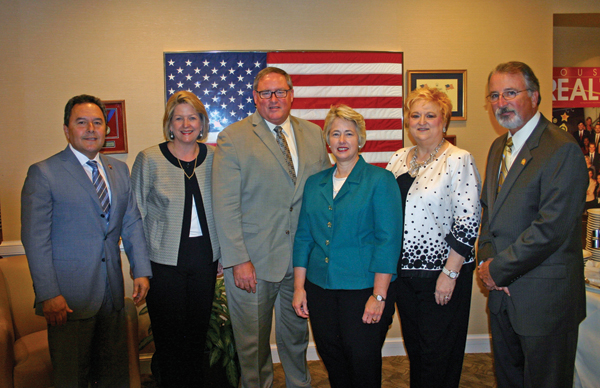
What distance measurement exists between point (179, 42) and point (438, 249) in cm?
257

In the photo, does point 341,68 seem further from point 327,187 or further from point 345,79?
point 327,187

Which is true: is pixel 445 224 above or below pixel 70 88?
below

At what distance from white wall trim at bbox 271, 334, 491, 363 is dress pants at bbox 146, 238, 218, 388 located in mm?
1212

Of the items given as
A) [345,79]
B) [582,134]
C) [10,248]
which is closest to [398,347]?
[345,79]

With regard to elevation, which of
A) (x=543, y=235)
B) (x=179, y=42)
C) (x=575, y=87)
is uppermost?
(x=179, y=42)

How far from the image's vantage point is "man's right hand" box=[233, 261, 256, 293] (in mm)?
2113

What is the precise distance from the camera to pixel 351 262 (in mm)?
1812

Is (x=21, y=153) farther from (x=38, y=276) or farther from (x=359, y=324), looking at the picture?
(x=359, y=324)

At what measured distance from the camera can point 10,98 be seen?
3002 millimetres

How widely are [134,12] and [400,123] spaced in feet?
7.82

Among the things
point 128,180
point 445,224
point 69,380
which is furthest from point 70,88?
point 445,224

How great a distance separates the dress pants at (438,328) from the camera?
1930 mm

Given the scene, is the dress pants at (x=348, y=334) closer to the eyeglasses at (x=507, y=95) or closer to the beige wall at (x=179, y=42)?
the eyeglasses at (x=507, y=95)

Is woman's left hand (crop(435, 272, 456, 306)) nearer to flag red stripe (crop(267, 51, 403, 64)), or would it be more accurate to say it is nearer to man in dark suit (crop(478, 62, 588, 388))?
man in dark suit (crop(478, 62, 588, 388))
